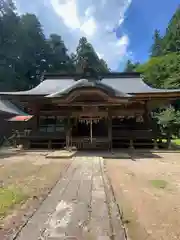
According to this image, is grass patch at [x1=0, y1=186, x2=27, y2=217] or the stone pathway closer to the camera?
the stone pathway

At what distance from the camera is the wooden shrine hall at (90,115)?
11.0m

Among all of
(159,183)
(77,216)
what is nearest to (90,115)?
(159,183)

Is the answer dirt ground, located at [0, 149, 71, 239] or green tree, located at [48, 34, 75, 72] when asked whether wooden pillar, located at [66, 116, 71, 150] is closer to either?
dirt ground, located at [0, 149, 71, 239]

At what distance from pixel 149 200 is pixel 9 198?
245 cm

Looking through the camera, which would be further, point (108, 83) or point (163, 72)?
point (163, 72)

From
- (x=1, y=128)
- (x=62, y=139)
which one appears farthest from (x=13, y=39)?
(x=62, y=139)

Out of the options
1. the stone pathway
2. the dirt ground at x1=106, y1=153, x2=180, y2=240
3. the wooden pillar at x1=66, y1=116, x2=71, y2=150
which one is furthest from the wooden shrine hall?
the stone pathway

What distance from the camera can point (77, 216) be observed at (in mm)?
3051

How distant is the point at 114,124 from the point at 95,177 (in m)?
8.22

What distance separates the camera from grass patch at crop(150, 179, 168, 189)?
193 inches

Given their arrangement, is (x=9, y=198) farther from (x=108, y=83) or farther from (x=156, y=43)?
(x=156, y=43)

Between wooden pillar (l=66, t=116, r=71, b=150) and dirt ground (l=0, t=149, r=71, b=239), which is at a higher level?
wooden pillar (l=66, t=116, r=71, b=150)

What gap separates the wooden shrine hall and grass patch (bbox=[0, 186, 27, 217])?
6.84 m

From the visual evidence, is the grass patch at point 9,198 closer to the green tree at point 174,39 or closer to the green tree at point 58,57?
the green tree at point 58,57
